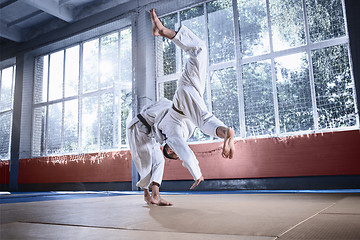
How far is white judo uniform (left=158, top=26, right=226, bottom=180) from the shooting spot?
7.11 ft

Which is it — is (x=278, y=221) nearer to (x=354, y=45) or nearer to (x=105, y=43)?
(x=354, y=45)

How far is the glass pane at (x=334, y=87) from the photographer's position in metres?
4.47

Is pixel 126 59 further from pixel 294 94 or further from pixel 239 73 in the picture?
pixel 294 94

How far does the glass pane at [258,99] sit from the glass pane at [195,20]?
1.33m

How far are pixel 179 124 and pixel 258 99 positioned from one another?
312cm

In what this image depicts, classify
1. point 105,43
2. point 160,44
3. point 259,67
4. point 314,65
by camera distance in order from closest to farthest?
point 314,65
point 259,67
point 160,44
point 105,43

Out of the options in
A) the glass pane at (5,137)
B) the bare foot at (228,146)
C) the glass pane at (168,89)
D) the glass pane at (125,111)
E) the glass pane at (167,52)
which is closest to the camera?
the bare foot at (228,146)

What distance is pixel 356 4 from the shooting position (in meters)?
4.46

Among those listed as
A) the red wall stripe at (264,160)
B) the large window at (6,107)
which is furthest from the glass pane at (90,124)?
the large window at (6,107)

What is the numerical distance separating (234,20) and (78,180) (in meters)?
4.74

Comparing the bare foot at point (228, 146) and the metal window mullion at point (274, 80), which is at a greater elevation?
the metal window mullion at point (274, 80)

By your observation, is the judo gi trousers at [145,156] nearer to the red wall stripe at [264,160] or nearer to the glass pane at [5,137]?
the red wall stripe at [264,160]

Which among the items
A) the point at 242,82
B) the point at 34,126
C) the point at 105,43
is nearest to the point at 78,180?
the point at 34,126

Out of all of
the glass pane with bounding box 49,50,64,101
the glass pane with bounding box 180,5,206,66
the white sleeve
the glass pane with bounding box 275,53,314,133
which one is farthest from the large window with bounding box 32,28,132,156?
the white sleeve
